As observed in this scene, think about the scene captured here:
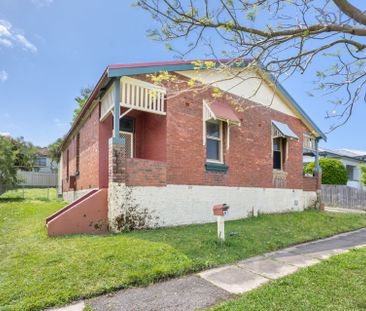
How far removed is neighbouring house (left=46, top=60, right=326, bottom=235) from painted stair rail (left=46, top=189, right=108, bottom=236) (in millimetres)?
25

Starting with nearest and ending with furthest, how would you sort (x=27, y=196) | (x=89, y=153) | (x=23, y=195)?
1. (x=89, y=153)
2. (x=23, y=195)
3. (x=27, y=196)

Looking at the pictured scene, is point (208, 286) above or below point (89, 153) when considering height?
below

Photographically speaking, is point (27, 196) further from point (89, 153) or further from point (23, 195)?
point (89, 153)

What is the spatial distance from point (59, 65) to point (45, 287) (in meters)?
13.6

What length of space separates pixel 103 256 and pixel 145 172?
319 centimetres

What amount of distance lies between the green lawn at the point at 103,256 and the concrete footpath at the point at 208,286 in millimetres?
224

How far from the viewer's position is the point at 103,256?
504 centimetres

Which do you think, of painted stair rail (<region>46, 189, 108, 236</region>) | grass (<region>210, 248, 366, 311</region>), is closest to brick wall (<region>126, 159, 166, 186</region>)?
painted stair rail (<region>46, 189, 108, 236</region>)

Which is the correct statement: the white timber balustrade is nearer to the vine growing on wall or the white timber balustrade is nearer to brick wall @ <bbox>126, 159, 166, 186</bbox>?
brick wall @ <bbox>126, 159, 166, 186</bbox>

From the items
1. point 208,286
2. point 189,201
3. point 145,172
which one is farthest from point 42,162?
point 208,286

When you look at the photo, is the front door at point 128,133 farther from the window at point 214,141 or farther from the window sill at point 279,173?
the window sill at point 279,173

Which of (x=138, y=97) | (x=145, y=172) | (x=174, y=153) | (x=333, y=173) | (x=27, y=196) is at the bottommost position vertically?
(x=27, y=196)

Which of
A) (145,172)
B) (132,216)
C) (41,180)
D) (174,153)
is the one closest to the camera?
(132,216)

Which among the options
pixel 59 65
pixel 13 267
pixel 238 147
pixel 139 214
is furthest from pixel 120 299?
pixel 59 65
